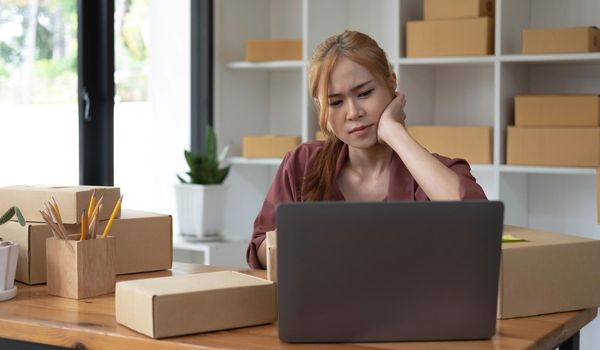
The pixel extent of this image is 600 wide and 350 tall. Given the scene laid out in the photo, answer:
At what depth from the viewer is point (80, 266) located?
70.5 inches

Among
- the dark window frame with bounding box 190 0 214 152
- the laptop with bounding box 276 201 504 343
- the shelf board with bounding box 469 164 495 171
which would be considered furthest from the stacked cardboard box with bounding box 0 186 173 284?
the dark window frame with bounding box 190 0 214 152

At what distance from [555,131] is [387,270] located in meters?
2.11

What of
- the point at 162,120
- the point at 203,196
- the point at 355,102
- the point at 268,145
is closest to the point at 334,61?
the point at 355,102

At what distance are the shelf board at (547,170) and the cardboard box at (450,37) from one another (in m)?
0.45

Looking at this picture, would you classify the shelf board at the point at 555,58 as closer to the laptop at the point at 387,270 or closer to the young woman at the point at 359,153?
the young woman at the point at 359,153

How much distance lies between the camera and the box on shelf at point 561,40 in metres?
3.27

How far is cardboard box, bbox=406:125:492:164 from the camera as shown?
347 cm

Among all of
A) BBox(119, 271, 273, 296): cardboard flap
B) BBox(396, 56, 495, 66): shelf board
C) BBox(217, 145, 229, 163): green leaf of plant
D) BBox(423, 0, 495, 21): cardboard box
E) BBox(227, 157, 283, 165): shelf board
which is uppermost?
BBox(423, 0, 495, 21): cardboard box

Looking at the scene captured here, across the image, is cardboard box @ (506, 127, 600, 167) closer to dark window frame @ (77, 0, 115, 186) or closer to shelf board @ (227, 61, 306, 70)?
shelf board @ (227, 61, 306, 70)

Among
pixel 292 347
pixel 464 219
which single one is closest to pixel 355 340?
A: pixel 292 347

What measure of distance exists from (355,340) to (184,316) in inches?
11.0

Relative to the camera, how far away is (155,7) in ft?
13.0

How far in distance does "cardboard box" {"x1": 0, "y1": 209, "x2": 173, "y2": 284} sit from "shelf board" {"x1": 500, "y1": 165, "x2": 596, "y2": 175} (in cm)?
170

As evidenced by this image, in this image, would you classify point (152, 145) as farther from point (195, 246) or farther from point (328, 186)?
point (328, 186)
